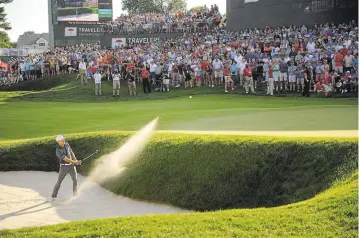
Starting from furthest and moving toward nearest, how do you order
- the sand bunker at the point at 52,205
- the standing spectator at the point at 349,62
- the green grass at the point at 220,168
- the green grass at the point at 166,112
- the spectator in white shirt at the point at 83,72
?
the spectator in white shirt at the point at 83,72
the standing spectator at the point at 349,62
the green grass at the point at 166,112
the sand bunker at the point at 52,205
the green grass at the point at 220,168

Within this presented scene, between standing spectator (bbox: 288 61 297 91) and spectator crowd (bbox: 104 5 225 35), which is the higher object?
spectator crowd (bbox: 104 5 225 35)

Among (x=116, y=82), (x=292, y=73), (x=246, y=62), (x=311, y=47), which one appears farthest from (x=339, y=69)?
(x=116, y=82)

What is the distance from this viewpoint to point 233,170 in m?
15.0

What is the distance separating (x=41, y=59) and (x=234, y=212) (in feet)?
139

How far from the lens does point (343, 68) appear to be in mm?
31172

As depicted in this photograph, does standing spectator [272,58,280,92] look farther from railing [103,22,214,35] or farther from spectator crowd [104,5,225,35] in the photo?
spectator crowd [104,5,225,35]

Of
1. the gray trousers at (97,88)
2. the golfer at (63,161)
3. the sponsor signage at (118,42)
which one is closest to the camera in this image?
the golfer at (63,161)

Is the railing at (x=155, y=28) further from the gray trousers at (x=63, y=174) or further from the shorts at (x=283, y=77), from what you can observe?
the gray trousers at (x=63, y=174)

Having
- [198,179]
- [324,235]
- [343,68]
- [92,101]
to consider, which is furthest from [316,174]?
[92,101]

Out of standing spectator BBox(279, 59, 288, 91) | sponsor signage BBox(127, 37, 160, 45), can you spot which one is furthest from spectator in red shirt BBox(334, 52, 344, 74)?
sponsor signage BBox(127, 37, 160, 45)

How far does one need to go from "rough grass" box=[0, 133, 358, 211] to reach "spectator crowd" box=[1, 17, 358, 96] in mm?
15813

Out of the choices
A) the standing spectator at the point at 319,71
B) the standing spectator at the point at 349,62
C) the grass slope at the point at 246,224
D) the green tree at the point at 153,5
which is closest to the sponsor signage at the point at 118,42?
the standing spectator at the point at 319,71

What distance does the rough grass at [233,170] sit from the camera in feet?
44.3

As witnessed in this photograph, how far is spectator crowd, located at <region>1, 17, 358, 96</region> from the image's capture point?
31.9m
